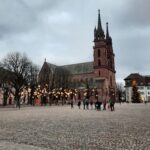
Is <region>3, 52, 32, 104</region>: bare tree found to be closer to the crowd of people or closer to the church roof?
the crowd of people

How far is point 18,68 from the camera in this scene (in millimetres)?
80688

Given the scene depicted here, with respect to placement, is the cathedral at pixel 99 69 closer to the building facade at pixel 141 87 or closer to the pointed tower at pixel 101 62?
the pointed tower at pixel 101 62

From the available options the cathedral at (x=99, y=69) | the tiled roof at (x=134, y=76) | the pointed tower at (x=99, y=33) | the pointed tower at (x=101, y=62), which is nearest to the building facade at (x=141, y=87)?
the tiled roof at (x=134, y=76)

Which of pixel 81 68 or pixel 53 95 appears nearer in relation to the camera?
pixel 53 95

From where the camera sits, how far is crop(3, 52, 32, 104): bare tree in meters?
79.1

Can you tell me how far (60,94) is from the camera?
10475 centimetres

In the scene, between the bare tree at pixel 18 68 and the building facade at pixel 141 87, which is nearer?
the bare tree at pixel 18 68

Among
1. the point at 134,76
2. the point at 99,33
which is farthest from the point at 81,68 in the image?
the point at 134,76

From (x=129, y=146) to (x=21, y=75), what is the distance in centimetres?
6978

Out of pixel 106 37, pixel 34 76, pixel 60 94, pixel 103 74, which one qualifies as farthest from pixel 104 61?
pixel 34 76

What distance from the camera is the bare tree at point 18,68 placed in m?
79.1

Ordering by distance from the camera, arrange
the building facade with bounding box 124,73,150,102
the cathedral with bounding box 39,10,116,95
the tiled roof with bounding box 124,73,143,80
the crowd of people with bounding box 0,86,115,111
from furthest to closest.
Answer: the tiled roof with bounding box 124,73,143,80
the building facade with bounding box 124,73,150,102
the cathedral with bounding box 39,10,116,95
the crowd of people with bounding box 0,86,115,111

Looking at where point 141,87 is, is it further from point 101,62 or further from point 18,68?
point 18,68

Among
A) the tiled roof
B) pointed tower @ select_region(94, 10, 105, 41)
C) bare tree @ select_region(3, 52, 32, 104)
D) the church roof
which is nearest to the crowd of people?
bare tree @ select_region(3, 52, 32, 104)
